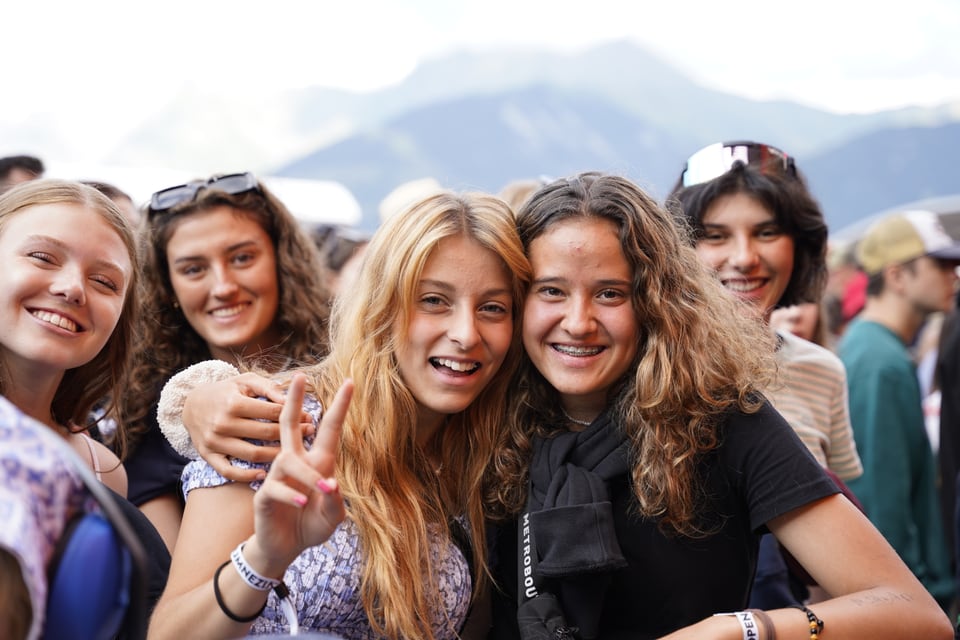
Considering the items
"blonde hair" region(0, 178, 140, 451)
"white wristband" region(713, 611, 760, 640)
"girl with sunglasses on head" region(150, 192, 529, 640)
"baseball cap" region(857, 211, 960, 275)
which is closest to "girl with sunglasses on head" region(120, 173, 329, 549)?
"blonde hair" region(0, 178, 140, 451)

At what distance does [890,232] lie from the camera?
4.69 metres

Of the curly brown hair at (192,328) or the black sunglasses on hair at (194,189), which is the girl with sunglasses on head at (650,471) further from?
the black sunglasses on hair at (194,189)

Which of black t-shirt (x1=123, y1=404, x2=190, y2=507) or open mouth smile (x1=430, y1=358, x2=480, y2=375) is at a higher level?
open mouth smile (x1=430, y1=358, x2=480, y2=375)

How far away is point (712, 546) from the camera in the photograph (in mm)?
2211

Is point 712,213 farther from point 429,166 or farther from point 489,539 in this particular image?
point 429,166

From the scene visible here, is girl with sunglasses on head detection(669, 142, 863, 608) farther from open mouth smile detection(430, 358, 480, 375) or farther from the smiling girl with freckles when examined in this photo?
the smiling girl with freckles

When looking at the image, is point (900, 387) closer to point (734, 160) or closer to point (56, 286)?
point (734, 160)

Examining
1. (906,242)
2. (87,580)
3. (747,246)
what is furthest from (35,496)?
(906,242)

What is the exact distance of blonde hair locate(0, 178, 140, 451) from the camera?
2363mm

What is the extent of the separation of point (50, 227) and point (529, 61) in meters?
16.3

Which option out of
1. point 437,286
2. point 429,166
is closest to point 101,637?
point 437,286

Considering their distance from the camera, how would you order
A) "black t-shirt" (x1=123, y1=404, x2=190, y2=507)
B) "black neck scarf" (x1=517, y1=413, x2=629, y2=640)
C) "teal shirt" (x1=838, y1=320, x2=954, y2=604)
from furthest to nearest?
1. "teal shirt" (x1=838, y1=320, x2=954, y2=604)
2. "black t-shirt" (x1=123, y1=404, x2=190, y2=507)
3. "black neck scarf" (x1=517, y1=413, x2=629, y2=640)

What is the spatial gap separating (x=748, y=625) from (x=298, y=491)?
1.04 m

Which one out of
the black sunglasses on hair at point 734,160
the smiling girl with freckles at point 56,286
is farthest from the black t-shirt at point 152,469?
the black sunglasses on hair at point 734,160
